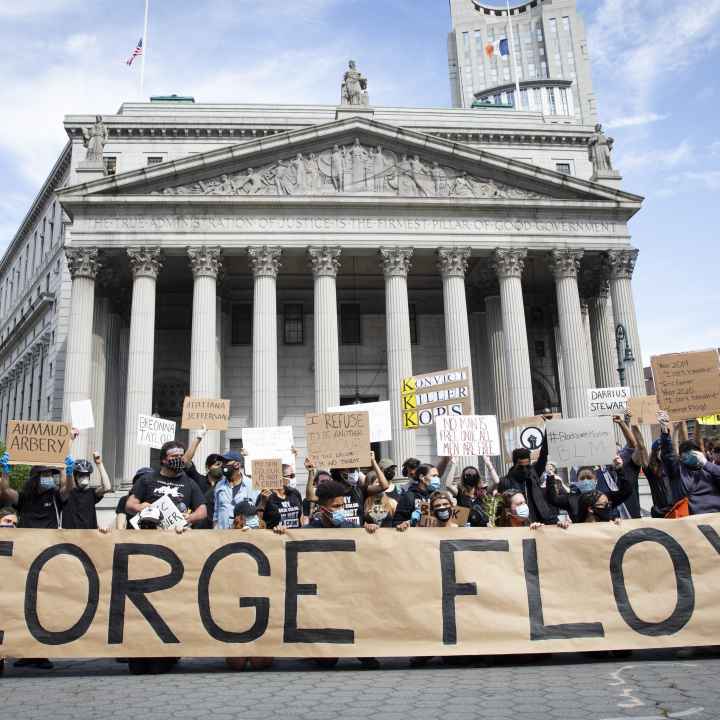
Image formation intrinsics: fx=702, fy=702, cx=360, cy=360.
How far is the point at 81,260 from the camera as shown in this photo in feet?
91.4

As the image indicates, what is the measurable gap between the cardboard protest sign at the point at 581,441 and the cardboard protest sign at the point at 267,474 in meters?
4.76

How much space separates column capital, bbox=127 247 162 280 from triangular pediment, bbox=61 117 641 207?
7.81 ft

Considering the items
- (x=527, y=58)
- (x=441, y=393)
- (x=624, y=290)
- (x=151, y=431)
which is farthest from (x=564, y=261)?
(x=527, y=58)

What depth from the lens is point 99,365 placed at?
2892 cm

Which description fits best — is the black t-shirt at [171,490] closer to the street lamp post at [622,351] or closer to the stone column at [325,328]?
the stone column at [325,328]

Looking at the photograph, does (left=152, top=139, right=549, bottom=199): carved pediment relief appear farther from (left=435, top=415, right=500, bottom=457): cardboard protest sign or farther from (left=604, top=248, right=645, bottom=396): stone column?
(left=435, top=415, right=500, bottom=457): cardboard protest sign

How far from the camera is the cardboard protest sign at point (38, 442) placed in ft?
33.4

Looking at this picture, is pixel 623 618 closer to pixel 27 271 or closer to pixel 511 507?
pixel 511 507

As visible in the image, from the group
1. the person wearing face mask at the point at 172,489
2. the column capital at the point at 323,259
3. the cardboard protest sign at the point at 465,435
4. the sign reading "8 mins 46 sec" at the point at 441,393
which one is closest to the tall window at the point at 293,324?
the column capital at the point at 323,259

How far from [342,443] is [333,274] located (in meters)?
18.2

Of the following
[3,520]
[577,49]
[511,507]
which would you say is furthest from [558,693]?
[577,49]

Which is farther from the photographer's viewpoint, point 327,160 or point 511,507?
point 327,160

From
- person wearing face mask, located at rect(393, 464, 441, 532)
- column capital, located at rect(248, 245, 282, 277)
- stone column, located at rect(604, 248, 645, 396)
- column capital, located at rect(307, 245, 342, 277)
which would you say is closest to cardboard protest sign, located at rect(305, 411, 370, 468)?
person wearing face mask, located at rect(393, 464, 441, 532)

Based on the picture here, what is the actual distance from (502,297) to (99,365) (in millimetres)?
16983
